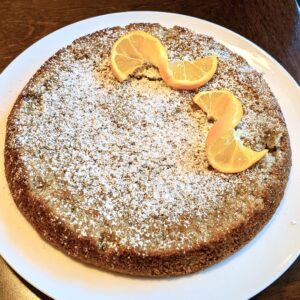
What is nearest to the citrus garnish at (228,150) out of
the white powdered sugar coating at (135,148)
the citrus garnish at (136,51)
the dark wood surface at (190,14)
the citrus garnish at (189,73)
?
the white powdered sugar coating at (135,148)

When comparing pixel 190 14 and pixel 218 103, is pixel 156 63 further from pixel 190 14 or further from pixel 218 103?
pixel 190 14

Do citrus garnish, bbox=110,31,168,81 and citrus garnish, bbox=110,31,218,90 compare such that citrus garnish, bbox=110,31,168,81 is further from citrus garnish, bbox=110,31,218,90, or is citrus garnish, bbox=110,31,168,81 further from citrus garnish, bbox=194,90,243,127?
citrus garnish, bbox=194,90,243,127

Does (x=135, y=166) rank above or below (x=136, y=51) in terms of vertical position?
below

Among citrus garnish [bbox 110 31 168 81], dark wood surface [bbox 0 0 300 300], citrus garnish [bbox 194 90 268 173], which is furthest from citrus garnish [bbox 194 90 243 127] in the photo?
dark wood surface [bbox 0 0 300 300]

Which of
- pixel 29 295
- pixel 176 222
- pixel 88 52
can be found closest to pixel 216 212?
pixel 176 222

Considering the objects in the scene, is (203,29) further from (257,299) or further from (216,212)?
(257,299)

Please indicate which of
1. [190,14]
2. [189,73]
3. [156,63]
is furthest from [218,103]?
[190,14]
